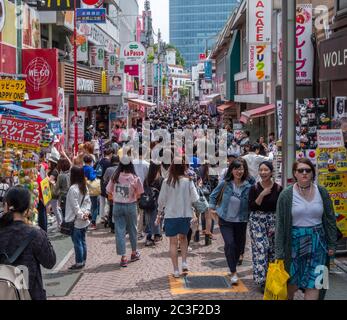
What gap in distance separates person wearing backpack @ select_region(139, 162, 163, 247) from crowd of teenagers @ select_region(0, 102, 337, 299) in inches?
0.7

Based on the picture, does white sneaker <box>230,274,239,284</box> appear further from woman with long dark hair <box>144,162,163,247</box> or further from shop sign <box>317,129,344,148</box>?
woman with long dark hair <box>144,162,163,247</box>

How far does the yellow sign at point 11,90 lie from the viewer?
36.1ft

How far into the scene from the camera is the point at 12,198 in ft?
15.1

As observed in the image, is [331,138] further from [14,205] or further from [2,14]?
[2,14]

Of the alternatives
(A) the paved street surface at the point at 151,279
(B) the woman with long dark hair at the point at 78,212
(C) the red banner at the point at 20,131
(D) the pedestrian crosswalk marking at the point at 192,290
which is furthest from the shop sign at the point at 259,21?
(D) the pedestrian crosswalk marking at the point at 192,290

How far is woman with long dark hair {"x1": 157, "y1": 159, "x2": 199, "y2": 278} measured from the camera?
819 centimetres

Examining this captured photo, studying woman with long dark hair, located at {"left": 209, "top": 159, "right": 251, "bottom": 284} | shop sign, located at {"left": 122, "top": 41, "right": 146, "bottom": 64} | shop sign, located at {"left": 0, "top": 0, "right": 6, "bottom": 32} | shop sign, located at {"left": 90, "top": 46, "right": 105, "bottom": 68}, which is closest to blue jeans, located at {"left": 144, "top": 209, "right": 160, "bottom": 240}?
woman with long dark hair, located at {"left": 209, "top": 159, "right": 251, "bottom": 284}

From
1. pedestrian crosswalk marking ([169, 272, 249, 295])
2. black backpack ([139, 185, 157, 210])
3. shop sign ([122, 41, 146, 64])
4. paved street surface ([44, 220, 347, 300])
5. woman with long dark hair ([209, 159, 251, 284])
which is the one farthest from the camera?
shop sign ([122, 41, 146, 64])

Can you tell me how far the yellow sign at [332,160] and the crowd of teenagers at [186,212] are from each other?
944 mm

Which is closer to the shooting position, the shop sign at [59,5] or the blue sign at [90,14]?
the shop sign at [59,5]

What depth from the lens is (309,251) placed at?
5668 mm

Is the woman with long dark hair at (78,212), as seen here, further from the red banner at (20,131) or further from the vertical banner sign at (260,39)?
the vertical banner sign at (260,39)

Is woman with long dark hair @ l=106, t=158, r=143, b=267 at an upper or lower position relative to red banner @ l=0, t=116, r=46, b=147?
lower

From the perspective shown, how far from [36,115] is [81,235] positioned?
8.90 feet
